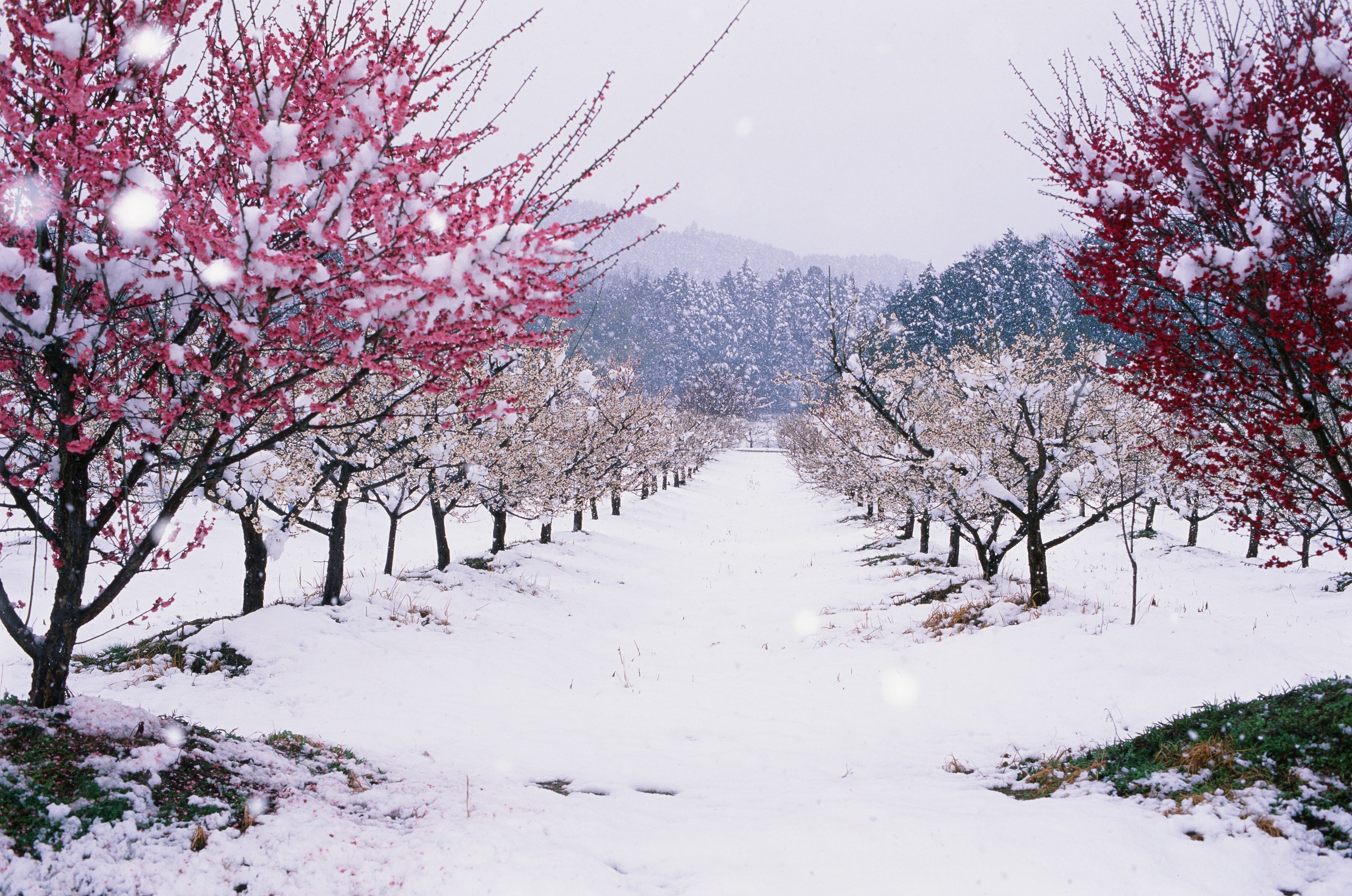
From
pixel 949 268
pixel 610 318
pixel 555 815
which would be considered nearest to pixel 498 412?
pixel 555 815

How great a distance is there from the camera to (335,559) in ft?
33.1

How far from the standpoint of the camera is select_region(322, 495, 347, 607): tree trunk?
10.0m

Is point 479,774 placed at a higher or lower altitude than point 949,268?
lower

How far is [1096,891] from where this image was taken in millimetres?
3402

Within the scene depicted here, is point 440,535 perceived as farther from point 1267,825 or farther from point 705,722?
point 1267,825

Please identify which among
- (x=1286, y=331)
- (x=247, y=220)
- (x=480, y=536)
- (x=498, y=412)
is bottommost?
(x=480, y=536)

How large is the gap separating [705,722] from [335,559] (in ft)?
20.7

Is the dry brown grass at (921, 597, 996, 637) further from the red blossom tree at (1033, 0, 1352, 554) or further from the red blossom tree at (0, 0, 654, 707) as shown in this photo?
the red blossom tree at (0, 0, 654, 707)

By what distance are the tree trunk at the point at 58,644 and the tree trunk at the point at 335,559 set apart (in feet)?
20.1

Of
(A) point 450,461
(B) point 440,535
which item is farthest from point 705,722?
(B) point 440,535

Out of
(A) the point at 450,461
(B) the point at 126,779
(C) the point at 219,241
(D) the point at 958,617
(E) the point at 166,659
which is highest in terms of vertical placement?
(C) the point at 219,241

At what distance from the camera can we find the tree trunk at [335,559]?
10047mm

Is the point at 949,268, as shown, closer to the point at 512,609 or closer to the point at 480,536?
the point at 480,536

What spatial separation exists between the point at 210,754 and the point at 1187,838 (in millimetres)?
5830
